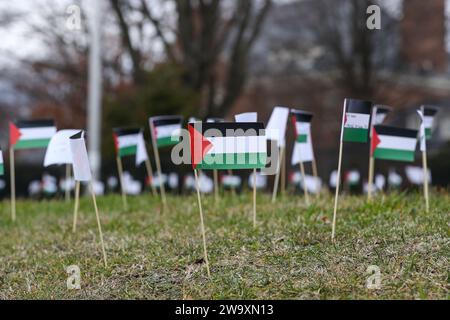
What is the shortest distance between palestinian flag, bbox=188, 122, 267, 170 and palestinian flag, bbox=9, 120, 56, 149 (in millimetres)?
3730

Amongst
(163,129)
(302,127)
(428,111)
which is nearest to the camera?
(428,111)

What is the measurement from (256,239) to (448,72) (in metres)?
29.4

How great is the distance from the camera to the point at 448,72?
32656mm

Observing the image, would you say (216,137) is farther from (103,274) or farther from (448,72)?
(448,72)

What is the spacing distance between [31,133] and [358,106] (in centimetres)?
434

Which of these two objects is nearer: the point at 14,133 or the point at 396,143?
the point at 396,143

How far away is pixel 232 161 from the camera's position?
5215 mm

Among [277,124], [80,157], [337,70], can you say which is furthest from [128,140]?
[337,70]

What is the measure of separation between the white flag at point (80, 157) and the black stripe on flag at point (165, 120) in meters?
2.29

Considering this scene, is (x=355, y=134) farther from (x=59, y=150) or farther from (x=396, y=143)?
(x=59, y=150)

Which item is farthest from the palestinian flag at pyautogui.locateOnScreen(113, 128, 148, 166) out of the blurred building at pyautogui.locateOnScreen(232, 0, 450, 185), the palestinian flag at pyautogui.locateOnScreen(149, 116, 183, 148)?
the blurred building at pyautogui.locateOnScreen(232, 0, 450, 185)

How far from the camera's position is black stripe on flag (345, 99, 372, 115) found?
593 cm

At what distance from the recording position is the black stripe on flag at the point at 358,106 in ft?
19.5
